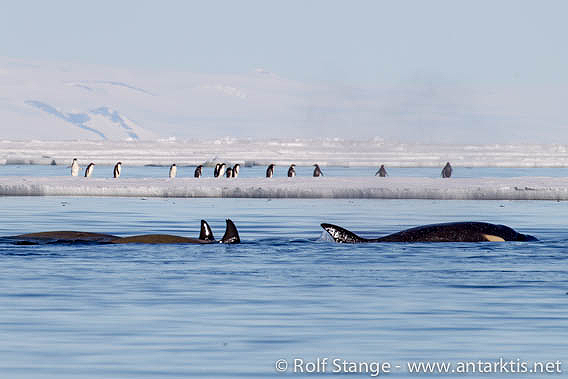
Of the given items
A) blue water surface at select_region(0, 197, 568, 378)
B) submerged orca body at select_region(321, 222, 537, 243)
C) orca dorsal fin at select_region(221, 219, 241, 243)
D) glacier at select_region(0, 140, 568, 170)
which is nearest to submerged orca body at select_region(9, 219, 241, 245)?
orca dorsal fin at select_region(221, 219, 241, 243)

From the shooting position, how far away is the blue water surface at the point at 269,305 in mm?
11273

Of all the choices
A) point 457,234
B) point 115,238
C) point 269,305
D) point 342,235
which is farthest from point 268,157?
point 269,305

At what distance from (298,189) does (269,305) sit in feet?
98.2

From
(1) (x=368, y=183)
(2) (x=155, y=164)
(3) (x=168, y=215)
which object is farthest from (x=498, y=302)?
(2) (x=155, y=164)

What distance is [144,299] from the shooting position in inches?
589

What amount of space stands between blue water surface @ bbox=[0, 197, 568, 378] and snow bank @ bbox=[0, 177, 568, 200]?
1712 centimetres

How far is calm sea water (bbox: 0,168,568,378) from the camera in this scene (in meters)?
11.3

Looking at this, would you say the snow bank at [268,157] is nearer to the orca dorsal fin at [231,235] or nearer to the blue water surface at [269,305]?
the orca dorsal fin at [231,235]

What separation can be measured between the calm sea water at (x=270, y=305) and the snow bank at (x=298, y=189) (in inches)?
675

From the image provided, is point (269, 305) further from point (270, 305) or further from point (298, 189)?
point (298, 189)

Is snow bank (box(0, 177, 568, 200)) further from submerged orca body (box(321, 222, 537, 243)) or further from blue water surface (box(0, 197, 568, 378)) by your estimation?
submerged orca body (box(321, 222, 537, 243))

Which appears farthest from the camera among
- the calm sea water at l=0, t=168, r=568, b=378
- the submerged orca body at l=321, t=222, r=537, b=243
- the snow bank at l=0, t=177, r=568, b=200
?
the snow bank at l=0, t=177, r=568, b=200

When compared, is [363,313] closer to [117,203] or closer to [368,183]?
[117,203]

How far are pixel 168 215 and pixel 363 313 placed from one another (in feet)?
68.0
